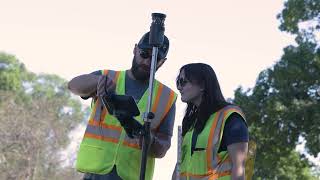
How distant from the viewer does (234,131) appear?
5273 millimetres

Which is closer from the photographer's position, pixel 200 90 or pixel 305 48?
pixel 200 90

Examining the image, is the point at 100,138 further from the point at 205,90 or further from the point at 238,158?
the point at 238,158

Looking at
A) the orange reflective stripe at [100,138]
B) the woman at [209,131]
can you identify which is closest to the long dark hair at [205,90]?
the woman at [209,131]

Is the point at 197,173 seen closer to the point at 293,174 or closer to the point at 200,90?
the point at 200,90

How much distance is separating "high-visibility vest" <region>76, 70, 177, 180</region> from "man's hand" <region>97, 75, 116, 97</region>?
412 mm

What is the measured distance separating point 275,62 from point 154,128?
81.0 ft

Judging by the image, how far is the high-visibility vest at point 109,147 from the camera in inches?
227

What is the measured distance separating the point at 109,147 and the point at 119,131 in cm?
14

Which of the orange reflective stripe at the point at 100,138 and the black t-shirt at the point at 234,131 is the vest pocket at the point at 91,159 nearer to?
the orange reflective stripe at the point at 100,138

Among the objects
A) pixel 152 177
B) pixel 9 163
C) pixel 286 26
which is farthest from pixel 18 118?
pixel 152 177

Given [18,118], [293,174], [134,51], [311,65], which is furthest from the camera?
[18,118]

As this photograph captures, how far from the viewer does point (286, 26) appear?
97.1ft

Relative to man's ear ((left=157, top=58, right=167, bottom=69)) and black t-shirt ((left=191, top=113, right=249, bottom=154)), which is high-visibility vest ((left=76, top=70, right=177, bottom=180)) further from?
black t-shirt ((left=191, top=113, right=249, bottom=154))

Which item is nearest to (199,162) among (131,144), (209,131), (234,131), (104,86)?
(209,131)
